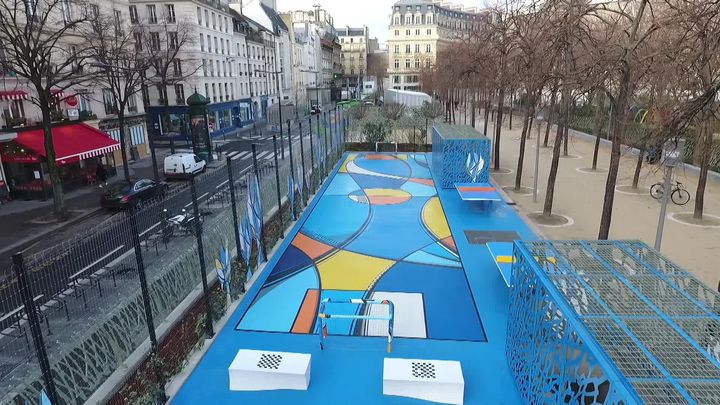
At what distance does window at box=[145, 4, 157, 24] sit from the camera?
4128cm

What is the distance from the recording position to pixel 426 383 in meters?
7.73

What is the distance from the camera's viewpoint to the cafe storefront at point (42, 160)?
2267 cm

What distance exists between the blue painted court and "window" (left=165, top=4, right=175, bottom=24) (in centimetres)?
3090

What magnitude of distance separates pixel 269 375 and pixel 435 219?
36.6ft

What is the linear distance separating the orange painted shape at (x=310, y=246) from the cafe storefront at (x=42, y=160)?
→ 48.8 feet

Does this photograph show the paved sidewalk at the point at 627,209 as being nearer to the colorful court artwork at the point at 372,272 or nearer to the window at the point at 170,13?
the colorful court artwork at the point at 372,272

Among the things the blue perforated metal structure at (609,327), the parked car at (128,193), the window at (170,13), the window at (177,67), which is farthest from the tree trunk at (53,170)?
the window at (170,13)

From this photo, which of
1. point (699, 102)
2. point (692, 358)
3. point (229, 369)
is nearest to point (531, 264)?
point (692, 358)

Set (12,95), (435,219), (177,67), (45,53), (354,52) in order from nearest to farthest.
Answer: (435,219) → (45,53) → (12,95) → (177,67) → (354,52)

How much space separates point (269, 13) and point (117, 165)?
4343cm

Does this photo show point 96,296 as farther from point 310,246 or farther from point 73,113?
point 73,113

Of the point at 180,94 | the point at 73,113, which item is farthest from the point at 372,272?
the point at 180,94

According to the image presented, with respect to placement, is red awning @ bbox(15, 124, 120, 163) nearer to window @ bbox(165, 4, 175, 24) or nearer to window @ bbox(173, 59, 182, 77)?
window @ bbox(173, 59, 182, 77)

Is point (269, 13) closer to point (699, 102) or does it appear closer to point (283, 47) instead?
point (283, 47)
